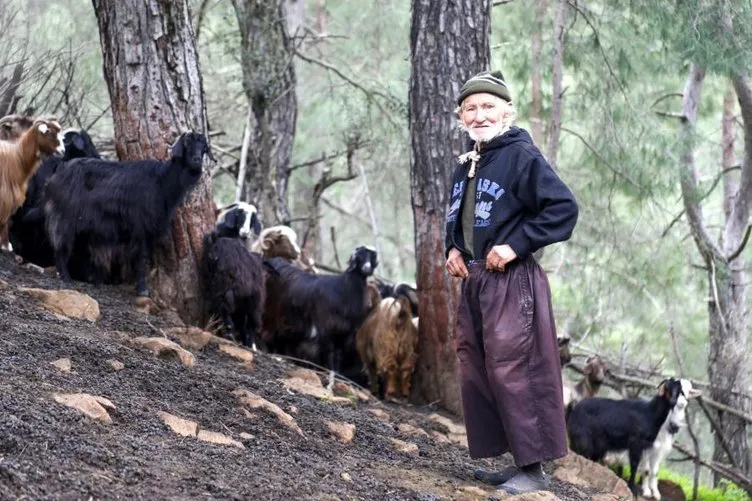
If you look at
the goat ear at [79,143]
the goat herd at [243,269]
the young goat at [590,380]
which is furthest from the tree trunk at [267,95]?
the young goat at [590,380]

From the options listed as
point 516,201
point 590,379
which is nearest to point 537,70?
point 590,379

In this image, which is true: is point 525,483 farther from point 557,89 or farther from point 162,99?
point 557,89

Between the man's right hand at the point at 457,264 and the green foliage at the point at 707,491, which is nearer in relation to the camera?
the man's right hand at the point at 457,264

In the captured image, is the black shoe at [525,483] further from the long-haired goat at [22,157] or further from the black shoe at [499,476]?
the long-haired goat at [22,157]

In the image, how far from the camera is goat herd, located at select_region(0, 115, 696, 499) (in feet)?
27.9

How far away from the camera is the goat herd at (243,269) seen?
335 inches

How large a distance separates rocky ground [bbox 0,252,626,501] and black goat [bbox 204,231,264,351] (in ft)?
2.51

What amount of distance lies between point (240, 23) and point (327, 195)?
1254cm

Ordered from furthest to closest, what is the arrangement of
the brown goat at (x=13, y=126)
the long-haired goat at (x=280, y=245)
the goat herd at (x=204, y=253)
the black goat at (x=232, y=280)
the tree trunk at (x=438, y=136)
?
the long-haired goat at (x=280, y=245), the brown goat at (x=13, y=126), the tree trunk at (x=438, y=136), the black goat at (x=232, y=280), the goat herd at (x=204, y=253)

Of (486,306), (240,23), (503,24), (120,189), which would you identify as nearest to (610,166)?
(503,24)

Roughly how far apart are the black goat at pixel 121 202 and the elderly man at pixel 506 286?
3337 mm

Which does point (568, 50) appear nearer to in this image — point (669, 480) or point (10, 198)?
point (669, 480)

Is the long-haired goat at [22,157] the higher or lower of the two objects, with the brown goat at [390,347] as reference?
higher

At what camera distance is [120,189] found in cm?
847
